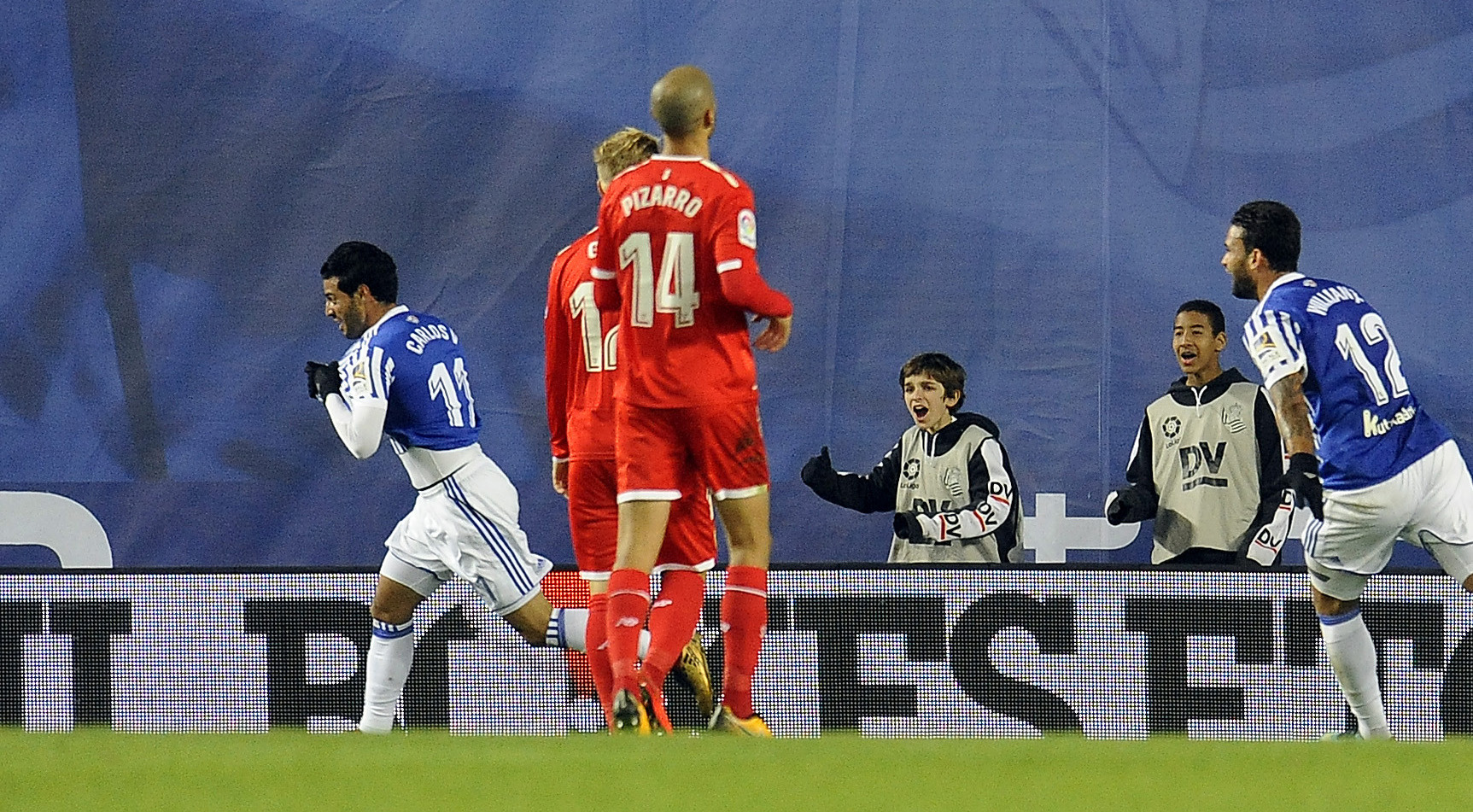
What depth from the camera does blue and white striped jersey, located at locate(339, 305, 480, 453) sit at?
5.15 m

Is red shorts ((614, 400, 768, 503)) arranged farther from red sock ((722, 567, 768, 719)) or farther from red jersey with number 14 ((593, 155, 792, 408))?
red sock ((722, 567, 768, 719))

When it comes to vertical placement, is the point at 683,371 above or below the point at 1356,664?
above

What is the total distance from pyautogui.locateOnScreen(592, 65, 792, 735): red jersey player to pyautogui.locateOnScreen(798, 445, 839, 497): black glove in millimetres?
2034

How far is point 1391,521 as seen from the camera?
4.79 meters

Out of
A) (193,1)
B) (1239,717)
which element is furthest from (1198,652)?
(193,1)

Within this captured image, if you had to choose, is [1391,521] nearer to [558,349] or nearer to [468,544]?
[558,349]

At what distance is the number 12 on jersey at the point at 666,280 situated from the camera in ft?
12.9

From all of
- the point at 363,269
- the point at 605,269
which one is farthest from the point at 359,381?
the point at 605,269

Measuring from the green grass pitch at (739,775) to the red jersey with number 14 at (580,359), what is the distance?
66.0 inches

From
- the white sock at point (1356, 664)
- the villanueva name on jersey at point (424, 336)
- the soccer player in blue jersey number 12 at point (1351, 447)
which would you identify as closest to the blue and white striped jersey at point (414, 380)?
the villanueva name on jersey at point (424, 336)

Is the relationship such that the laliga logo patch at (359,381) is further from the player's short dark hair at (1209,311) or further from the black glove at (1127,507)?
the player's short dark hair at (1209,311)

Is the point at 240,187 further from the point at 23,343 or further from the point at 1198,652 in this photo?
the point at 1198,652

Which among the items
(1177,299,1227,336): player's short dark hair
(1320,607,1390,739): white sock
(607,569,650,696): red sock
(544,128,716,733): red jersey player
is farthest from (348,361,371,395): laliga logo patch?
(1320,607,1390,739): white sock

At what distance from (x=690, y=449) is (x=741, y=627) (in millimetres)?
428
